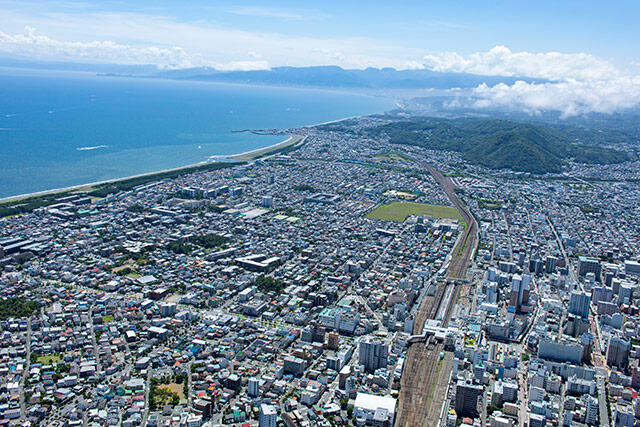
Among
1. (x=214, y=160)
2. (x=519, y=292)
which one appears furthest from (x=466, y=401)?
(x=214, y=160)

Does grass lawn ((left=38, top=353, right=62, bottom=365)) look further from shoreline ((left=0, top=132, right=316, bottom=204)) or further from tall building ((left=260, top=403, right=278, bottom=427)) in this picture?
shoreline ((left=0, top=132, right=316, bottom=204))

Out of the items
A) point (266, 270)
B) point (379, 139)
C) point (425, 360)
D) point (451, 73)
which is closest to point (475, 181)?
point (379, 139)

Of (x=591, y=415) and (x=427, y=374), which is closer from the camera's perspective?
(x=591, y=415)

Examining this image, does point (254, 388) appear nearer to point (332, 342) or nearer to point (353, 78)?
point (332, 342)

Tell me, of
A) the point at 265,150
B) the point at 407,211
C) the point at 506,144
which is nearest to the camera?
the point at 407,211

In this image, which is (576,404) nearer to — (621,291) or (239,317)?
(621,291)

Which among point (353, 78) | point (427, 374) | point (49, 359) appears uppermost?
point (353, 78)
